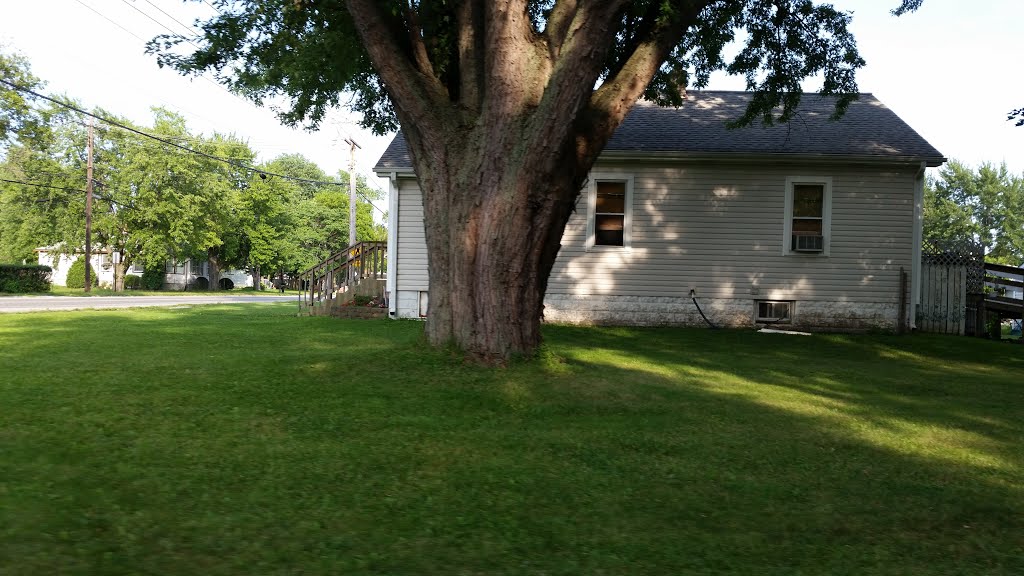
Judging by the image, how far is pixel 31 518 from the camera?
326 cm

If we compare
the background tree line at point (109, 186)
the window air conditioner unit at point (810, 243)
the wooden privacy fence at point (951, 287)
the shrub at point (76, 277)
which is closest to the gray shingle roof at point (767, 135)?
the window air conditioner unit at point (810, 243)

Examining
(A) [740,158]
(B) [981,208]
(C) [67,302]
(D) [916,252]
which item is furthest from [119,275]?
(B) [981,208]

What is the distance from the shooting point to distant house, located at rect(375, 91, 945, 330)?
52.0ft

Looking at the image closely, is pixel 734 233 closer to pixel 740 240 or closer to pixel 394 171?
pixel 740 240

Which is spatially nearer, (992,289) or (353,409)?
(353,409)

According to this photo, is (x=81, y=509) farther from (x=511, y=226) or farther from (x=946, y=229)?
(x=946, y=229)

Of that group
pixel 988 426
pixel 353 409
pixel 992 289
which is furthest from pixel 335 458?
pixel 992 289

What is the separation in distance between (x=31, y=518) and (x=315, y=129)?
1008 cm

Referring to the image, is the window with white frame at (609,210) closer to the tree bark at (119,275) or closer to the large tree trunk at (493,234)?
the large tree trunk at (493,234)

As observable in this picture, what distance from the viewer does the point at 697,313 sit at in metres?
16.2

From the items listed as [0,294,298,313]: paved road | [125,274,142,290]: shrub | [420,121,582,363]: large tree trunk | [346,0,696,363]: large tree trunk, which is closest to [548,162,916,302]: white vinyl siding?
[346,0,696,363]: large tree trunk

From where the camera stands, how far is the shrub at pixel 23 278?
30797 mm

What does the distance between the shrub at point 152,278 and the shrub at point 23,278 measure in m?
13.9

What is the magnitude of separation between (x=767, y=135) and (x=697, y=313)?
4.49 meters
